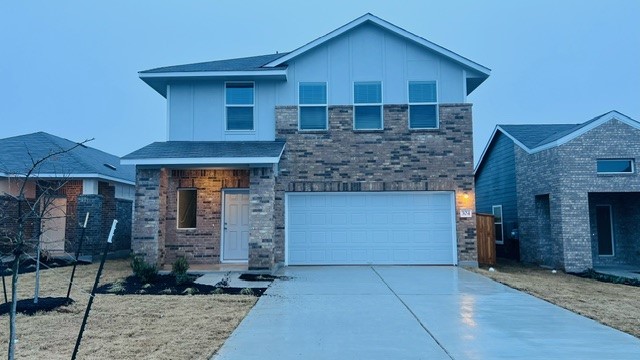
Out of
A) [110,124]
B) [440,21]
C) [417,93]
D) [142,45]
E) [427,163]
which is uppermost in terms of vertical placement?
[440,21]

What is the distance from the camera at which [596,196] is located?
15.2m

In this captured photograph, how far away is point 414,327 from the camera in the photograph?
21.0ft

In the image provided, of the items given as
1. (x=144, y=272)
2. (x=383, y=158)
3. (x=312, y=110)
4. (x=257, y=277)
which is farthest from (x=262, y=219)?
(x=383, y=158)

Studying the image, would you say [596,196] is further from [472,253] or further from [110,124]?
[110,124]

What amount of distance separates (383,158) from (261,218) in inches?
161

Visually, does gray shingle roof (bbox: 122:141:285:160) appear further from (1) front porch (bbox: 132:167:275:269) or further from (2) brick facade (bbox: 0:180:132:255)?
(2) brick facade (bbox: 0:180:132:255)

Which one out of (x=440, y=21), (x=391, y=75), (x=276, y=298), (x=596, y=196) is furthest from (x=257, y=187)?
(x=440, y=21)

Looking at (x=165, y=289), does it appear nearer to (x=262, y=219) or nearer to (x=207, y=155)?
(x=262, y=219)

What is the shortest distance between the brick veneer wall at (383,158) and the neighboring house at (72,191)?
6684 millimetres

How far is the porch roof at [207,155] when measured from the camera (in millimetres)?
11758

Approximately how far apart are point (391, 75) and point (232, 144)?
5270 millimetres

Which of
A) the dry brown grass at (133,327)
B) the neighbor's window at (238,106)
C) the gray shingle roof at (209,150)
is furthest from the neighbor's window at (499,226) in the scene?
the dry brown grass at (133,327)

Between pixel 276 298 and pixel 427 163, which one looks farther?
pixel 427 163

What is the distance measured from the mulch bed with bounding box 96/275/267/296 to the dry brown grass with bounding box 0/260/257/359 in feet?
1.24
